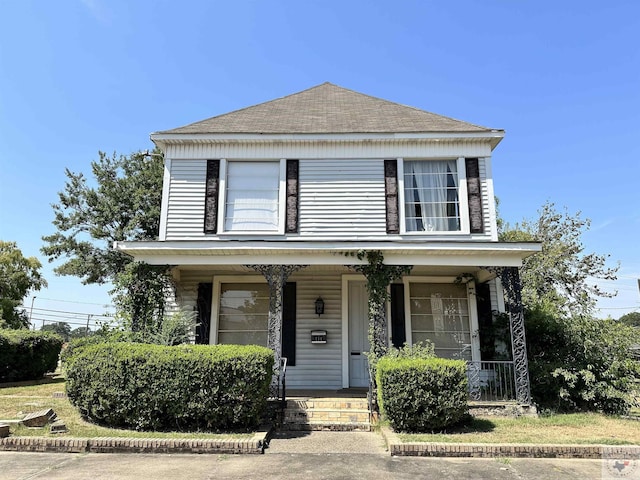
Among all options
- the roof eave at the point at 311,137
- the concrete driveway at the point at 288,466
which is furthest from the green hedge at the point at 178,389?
the roof eave at the point at 311,137

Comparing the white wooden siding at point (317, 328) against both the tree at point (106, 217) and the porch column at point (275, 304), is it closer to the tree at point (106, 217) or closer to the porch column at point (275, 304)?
the porch column at point (275, 304)

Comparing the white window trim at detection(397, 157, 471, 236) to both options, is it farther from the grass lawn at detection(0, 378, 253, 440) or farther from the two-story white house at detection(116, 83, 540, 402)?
the grass lawn at detection(0, 378, 253, 440)

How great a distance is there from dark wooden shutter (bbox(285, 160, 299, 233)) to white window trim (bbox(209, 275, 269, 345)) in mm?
1413

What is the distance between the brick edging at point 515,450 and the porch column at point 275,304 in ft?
9.69

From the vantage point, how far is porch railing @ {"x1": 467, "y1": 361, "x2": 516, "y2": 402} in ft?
28.2

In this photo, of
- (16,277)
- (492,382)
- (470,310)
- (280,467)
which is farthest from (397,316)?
(16,277)

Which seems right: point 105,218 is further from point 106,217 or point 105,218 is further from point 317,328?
point 317,328

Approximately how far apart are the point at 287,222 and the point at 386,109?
469 centimetres

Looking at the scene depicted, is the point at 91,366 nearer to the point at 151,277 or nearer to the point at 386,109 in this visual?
the point at 151,277

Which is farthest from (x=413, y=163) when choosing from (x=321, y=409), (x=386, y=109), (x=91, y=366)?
(x=91, y=366)

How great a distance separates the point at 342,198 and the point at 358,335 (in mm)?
3250

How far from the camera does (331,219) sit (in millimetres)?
10344

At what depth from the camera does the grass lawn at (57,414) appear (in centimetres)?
643

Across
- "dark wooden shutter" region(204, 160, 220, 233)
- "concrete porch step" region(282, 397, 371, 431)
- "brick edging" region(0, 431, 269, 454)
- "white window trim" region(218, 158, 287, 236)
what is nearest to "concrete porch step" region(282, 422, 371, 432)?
Answer: "concrete porch step" region(282, 397, 371, 431)
